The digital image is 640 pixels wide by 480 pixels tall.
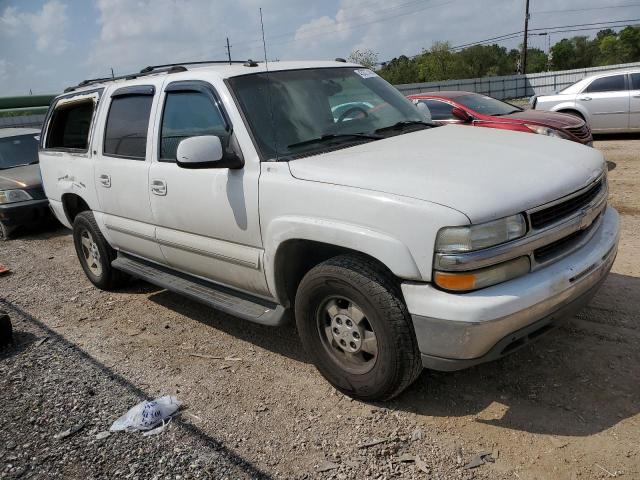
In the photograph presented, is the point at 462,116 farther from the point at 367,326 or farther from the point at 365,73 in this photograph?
the point at 367,326

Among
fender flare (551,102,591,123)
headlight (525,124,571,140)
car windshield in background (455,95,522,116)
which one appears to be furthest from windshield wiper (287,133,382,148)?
fender flare (551,102,591,123)

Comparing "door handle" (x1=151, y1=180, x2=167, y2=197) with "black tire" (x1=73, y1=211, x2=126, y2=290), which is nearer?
"door handle" (x1=151, y1=180, x2=167, y2=197)

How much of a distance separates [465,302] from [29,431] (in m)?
2.66

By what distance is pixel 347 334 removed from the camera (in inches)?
125

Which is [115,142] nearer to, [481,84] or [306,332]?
[306,332]

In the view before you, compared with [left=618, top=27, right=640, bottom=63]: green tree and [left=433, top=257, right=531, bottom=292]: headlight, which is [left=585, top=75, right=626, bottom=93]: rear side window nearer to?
[left=433, top=257, right=531, bottom=292]: headlight

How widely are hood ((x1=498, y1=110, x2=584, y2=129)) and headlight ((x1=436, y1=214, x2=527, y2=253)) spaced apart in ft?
21.9

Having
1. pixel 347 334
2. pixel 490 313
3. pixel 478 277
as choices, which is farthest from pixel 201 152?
pixel 490 313

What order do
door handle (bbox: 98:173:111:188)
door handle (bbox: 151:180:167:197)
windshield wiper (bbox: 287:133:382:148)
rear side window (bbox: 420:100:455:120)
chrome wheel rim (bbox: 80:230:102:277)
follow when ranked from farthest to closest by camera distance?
rear side window (bbox: 420:100:455:120), chrome wheel rim (bbox: 80:230:102:277), door handle (bbox: 98:173:111:188), door handle (bbox: 151:180:167:197), windshield wiper (bbox: 287:133:382:148)

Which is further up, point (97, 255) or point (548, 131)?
point (548, 131)

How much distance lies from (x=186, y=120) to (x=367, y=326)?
2.02m

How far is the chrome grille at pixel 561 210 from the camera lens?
275 cm

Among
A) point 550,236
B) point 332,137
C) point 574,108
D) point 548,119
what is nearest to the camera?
point 550,236

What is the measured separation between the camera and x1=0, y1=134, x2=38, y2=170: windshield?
380 inches
